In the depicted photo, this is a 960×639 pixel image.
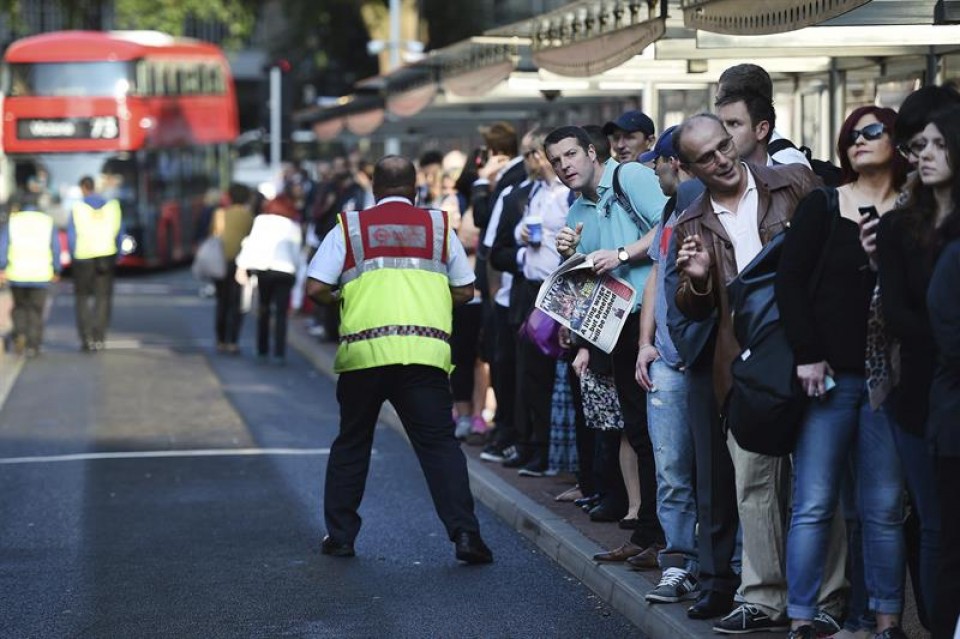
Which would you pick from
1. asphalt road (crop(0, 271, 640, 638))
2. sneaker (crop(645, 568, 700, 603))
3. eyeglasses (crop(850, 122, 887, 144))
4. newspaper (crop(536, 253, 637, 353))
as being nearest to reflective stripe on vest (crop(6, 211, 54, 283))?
asphalt road (crop(0, 271, 640, 638))

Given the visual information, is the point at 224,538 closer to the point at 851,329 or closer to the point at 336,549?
the point at 336,549

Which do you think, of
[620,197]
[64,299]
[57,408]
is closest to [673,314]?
[620,197]

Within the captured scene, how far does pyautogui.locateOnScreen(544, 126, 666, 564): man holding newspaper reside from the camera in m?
8.45

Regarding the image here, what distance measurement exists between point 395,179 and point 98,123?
27902 millimetres

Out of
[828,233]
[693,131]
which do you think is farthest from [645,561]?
[828,233]

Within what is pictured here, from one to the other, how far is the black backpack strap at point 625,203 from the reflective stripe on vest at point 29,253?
12646mm

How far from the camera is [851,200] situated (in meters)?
6.29

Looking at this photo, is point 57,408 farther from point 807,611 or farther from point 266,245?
point 807,611

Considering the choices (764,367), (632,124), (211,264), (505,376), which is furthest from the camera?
(211,264)

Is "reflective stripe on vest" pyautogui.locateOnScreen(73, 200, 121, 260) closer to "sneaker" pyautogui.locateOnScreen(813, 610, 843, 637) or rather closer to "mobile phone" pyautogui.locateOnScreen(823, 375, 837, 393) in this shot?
"sneaker" pyautogui.locateOnScreen(813, 610, 843, 637)

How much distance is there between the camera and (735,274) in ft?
22.3

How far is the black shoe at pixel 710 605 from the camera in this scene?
7.05m

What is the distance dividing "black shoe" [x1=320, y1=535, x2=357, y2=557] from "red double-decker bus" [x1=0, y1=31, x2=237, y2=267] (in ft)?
82.7

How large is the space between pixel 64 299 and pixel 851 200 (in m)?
26.6
